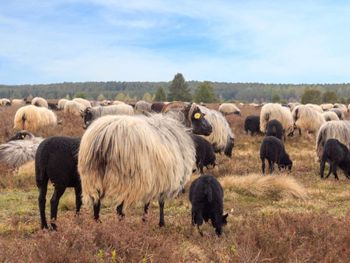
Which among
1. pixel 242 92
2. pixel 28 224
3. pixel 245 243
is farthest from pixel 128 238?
pixel 242 92

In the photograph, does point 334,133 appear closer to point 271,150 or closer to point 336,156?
point 336,156

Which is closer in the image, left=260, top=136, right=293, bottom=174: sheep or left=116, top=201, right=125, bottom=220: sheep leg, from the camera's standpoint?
left=116, top=201, right=125, bottom=220: sheep leg

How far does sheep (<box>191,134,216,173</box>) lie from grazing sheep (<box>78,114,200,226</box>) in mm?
5706

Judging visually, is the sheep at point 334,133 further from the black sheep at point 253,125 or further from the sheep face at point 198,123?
the black sheep at point 253,125

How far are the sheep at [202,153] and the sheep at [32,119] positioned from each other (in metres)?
11.3

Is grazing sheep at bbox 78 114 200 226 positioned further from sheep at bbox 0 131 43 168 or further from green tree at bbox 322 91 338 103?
green tree at bbox 322 91 338 103

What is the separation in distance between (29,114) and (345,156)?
15.3 m

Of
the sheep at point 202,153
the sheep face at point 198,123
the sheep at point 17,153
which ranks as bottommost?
the sheep at point 17,153

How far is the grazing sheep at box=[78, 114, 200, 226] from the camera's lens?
635 cm

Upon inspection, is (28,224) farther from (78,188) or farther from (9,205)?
(9,205)

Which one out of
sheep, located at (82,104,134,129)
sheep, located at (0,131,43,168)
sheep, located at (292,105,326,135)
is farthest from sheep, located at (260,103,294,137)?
sheep, located at (0,131,43,168)

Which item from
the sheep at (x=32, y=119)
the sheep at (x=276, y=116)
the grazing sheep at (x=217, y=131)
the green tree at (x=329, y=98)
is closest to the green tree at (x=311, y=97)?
the green tree at (x=329, y=98)

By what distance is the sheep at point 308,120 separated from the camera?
950 inches

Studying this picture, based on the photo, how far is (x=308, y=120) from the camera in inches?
951
